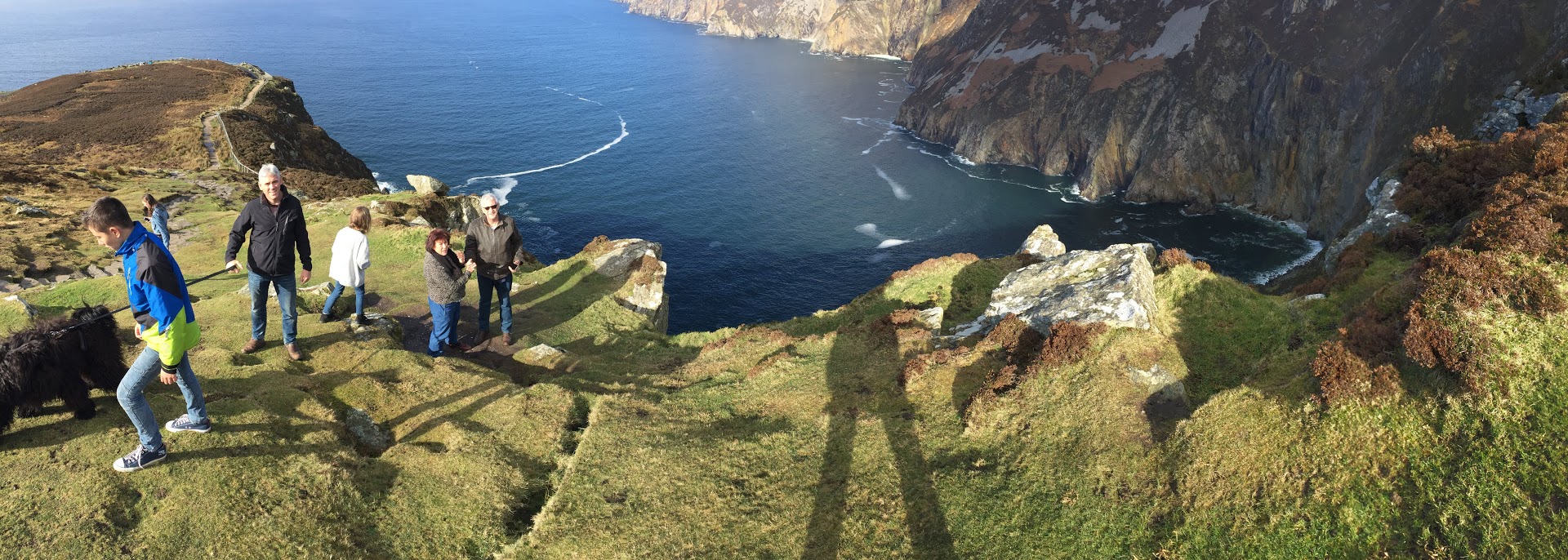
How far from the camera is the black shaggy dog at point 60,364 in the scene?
1096 centimetres

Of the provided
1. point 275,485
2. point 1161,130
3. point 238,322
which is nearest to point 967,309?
point 275,485

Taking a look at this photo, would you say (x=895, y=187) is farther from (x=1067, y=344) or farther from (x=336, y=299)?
(x=1067, y=344)

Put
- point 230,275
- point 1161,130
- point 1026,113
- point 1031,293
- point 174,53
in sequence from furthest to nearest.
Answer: point 174,53 → point 1026,113 → point 1161,130 → point 230,275 → point 1031,293

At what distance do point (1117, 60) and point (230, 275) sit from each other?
146m

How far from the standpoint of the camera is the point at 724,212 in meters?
94.6

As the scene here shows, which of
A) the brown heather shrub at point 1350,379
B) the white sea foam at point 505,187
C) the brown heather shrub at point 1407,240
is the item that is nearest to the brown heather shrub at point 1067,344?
the brown heather shrub at point 1350,379

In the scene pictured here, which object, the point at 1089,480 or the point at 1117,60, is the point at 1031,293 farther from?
the point at 1117,60

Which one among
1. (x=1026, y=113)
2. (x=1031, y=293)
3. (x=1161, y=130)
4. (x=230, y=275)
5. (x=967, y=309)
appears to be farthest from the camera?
(x=1026, y=113)

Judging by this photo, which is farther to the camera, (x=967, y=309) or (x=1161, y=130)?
(x=1161, y=130)

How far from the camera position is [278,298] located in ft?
52.9

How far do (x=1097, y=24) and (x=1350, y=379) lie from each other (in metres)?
158

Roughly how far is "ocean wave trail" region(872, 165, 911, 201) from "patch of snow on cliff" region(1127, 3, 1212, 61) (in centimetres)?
5978

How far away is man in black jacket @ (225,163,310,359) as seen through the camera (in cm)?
1530

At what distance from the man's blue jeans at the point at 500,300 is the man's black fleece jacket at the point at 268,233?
4.92 m
